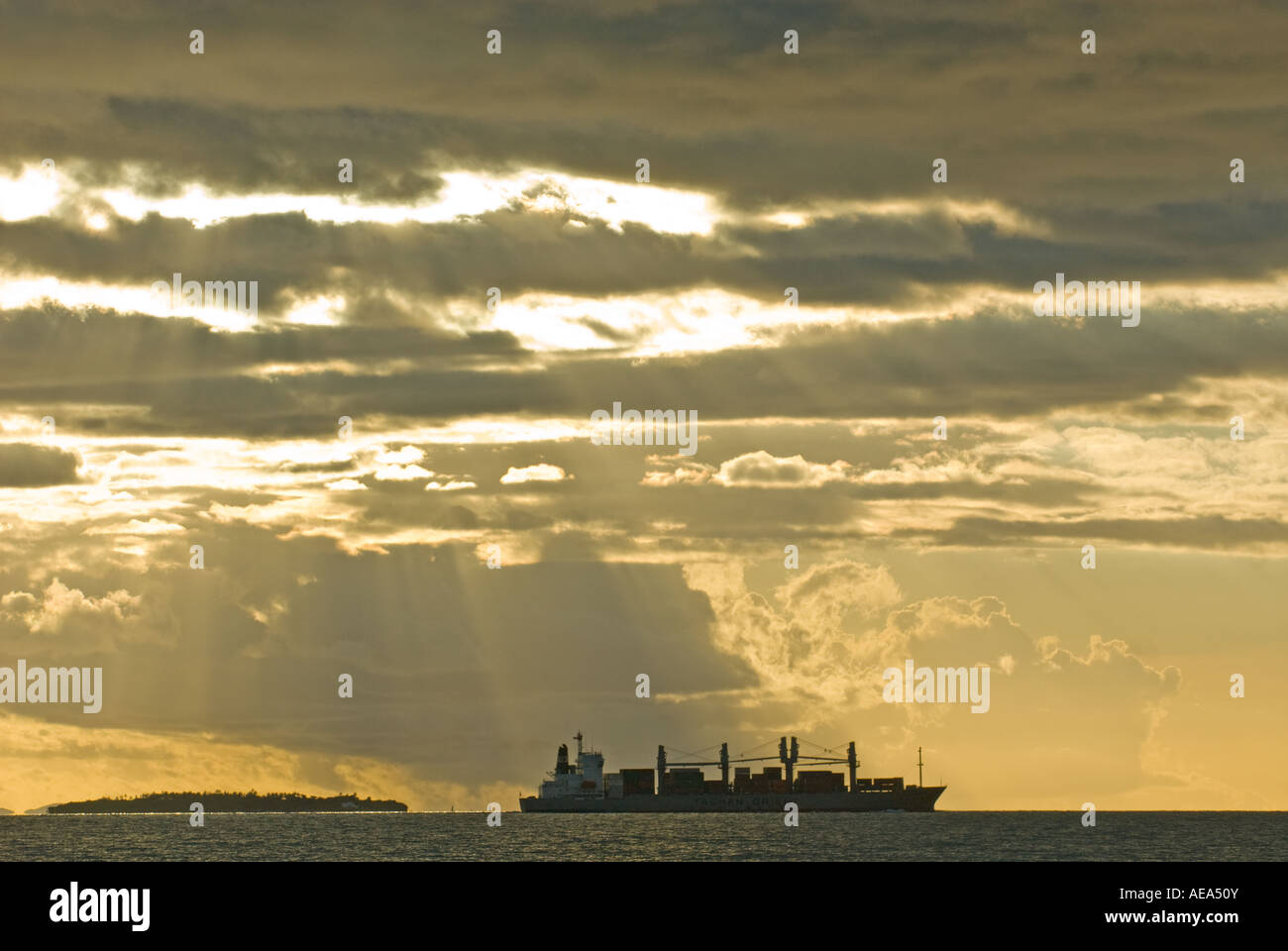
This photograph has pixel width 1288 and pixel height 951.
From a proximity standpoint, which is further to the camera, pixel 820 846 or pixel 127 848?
pixel 127 848
